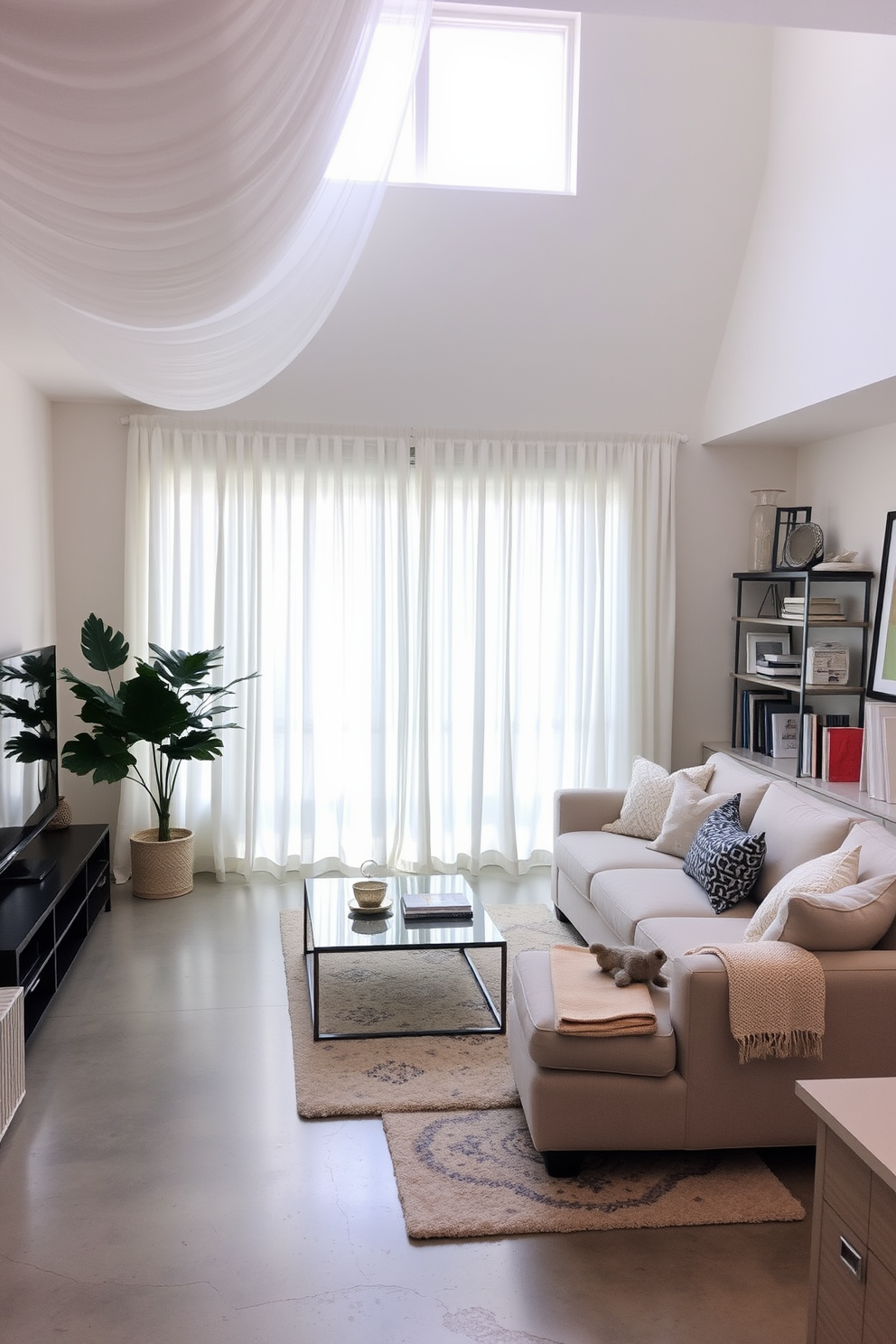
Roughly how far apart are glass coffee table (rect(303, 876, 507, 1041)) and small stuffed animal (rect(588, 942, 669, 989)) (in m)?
0.66

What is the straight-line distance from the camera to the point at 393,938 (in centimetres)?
378

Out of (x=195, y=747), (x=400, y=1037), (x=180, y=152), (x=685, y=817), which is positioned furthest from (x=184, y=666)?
(x=180, y=152)

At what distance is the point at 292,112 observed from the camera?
1856mm

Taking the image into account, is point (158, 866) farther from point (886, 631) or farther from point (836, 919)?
point (886, 631)

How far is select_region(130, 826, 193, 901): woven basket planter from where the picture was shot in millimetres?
5262

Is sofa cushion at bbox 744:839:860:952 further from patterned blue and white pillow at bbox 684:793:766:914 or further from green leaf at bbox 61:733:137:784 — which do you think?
green leaf at bbox 61:733:137:784

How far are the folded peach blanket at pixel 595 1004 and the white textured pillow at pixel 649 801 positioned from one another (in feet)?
5.43

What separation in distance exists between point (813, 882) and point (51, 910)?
2602 millimetres

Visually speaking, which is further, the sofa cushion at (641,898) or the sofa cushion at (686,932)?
the sofa cushion at (641,898)

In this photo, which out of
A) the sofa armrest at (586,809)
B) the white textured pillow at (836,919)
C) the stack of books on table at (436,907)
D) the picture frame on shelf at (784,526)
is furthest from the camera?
the picture frame on shelf at (784,526)

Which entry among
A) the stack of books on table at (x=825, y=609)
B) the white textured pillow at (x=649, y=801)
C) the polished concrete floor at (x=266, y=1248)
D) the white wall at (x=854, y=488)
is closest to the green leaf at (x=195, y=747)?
the polished concrete floor at (x=266, y=1248)

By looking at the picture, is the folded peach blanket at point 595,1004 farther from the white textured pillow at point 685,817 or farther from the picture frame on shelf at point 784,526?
the picture frame on shelf at point 784,526

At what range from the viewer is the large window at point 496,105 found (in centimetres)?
479

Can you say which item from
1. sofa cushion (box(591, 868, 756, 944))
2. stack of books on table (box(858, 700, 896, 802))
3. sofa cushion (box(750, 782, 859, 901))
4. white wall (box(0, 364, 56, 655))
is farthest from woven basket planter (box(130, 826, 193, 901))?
stack of books on table (box(858, 700, 896, 802))
